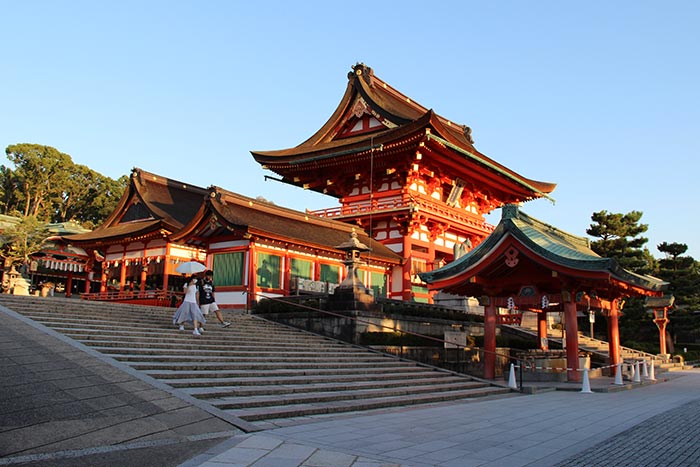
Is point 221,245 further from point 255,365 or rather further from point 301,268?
point 255,365

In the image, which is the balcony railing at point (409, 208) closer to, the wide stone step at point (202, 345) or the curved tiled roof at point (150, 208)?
the curved tiled roof at point (150, 208)

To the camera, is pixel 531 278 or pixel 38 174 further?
pixel 38 174

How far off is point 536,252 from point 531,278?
58.6 inches

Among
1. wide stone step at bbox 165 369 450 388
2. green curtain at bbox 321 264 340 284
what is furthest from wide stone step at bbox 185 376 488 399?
green curtain at bbox 321 264 340 284

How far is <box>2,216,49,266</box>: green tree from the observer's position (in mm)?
32344

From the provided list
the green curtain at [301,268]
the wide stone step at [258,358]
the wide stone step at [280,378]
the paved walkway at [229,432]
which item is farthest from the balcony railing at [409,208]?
the paved walkway at [229,432]

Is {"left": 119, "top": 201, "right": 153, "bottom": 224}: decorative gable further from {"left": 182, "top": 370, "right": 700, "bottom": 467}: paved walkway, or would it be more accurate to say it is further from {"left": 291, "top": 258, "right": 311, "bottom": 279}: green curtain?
{"left": 182, "top": 370, "right": 700, "bottom": 467}: paved walkway

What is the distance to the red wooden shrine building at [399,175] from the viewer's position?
31828 millimetres

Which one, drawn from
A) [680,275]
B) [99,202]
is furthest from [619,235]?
[99,202]

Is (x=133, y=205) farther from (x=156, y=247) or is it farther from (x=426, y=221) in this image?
(x=426, y=221)

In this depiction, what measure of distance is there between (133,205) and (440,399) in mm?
27705

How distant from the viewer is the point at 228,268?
972 inches

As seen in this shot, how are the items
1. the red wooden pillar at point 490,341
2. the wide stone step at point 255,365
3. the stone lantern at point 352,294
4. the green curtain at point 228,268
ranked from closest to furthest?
the wide stone step at point 255,365, the red wooden pillar at point 490,341, the stone lantern at point 352,294, the green curtain at point 228,268

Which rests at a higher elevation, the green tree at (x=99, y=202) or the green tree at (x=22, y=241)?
the green tree at (x=99, y=202)
